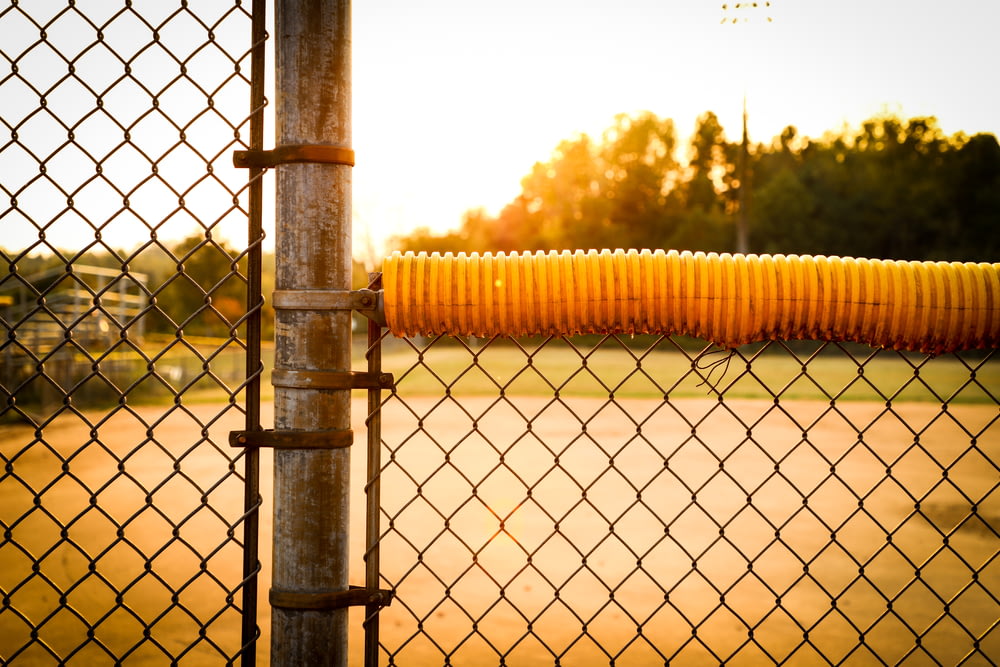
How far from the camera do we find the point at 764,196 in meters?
37.2

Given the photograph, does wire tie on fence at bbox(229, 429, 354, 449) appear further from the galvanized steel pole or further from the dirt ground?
the dirt ground

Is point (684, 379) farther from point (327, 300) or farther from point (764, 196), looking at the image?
point (764, 196)

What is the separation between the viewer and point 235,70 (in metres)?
1.31

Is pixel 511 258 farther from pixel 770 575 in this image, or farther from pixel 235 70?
pixel 770 575

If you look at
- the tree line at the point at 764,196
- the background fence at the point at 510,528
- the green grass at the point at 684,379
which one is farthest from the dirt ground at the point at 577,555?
the tree line at the point at 764,196

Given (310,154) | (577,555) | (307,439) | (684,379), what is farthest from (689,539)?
(684,379)

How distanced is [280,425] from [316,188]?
404 mm

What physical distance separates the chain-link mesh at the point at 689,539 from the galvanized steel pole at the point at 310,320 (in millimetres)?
150

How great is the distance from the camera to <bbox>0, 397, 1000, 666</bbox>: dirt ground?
67.1 inches

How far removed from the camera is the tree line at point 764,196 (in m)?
34.9

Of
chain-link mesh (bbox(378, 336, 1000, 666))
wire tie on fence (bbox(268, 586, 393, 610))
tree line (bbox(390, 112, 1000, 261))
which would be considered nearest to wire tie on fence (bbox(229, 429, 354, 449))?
chain-link mesh (bbox(378, 336, 1000, 666))

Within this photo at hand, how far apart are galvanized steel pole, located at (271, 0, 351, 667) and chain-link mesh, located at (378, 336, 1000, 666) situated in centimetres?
15

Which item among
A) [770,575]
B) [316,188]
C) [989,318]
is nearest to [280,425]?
[316,188]

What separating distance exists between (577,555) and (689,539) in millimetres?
982
